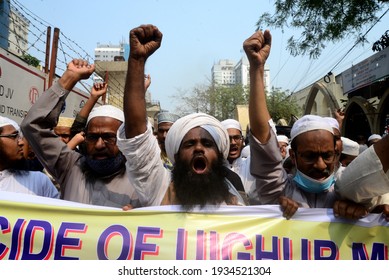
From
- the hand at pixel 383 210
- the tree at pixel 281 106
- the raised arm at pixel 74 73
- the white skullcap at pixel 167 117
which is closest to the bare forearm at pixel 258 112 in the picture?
the hand at pixel 383 210

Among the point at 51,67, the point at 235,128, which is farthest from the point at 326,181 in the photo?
the point at 51,67

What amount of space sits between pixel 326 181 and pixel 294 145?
27 cm

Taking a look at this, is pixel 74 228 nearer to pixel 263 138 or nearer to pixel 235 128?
pixel 263 138

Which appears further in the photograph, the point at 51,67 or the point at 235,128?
the point at 51,67

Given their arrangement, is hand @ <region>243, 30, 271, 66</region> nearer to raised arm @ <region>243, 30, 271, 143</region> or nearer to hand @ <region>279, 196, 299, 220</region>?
raised arm @ <region>243, 30, 271, 143</region>

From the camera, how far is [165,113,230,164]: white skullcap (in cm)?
251

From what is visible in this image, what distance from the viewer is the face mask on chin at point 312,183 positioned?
2406mm

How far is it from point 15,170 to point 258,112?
164 cm

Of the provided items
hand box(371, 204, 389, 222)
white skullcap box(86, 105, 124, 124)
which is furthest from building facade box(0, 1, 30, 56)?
hand box(371, 204, 389, 222)

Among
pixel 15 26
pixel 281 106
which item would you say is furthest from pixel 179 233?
pixel 281 106

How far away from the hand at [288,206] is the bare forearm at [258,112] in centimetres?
33

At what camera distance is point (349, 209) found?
2.29 meters

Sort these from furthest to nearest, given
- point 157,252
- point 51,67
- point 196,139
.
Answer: point 51,67, point 196,139, point 157,252

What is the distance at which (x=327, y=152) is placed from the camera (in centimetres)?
240
